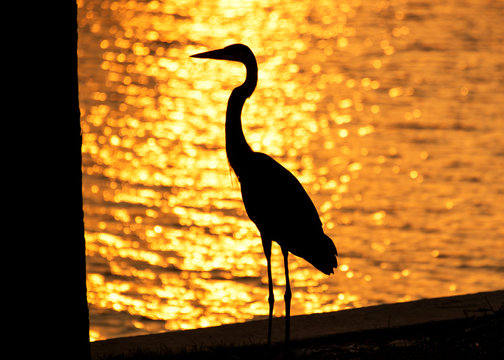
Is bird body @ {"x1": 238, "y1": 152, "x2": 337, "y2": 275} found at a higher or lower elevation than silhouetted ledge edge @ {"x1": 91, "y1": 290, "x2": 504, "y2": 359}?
higher

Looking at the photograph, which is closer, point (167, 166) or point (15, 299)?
point (15, 299)

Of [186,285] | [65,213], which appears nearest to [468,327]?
[65,213]

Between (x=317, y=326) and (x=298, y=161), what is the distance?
1212 centimetres

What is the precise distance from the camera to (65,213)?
5527mm

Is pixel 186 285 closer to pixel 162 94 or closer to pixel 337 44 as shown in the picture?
pixel 162 94

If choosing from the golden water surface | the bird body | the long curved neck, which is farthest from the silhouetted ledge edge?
the golden water surface

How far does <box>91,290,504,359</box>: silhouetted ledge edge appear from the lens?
7062mm

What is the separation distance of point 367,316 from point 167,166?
476 inches

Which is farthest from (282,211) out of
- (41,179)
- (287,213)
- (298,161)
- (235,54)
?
(298,161)

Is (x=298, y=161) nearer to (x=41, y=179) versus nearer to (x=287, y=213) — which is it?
(x=287, y=213)

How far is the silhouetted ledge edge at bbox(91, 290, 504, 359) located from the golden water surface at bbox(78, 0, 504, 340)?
5.07 m

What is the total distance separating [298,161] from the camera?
19375 mm

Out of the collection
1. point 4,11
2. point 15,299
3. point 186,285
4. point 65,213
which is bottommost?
point 186,285

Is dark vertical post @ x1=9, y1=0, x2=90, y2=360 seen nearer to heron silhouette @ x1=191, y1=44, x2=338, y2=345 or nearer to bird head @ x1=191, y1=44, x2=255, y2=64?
heron silhouette @ x1=191, y1=44, x2=338, y2=345
